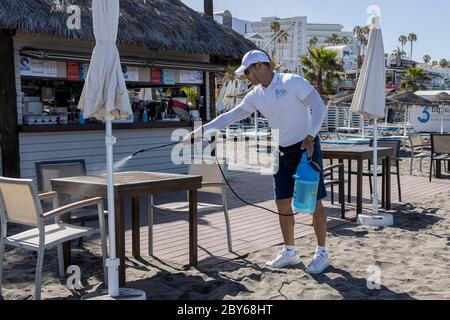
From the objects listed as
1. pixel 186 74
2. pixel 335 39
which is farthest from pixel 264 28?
pixel 186 74

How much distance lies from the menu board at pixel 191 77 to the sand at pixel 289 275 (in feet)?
19.1

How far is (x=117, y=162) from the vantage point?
9.55m

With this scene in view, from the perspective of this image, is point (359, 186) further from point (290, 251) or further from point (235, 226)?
point (290, 251)

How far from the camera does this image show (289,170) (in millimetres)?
4543

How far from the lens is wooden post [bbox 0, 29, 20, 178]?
7660 mm

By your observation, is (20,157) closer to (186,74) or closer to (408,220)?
(186,74)

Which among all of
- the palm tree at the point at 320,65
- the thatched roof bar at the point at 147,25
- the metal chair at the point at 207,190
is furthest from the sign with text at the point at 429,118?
the metal chair at the point at 207,190

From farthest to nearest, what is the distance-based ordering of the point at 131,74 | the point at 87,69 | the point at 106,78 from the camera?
the point at 131,74 < the point at 87,69 < the point at 106,78

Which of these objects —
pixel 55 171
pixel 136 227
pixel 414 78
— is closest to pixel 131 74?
pixel 55 171

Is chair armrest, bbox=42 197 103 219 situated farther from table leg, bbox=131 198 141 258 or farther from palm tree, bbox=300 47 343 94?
palm tree, bbox=300 47 343 94

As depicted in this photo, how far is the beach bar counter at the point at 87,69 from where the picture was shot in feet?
25.8

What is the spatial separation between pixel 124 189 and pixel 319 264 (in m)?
1.69
